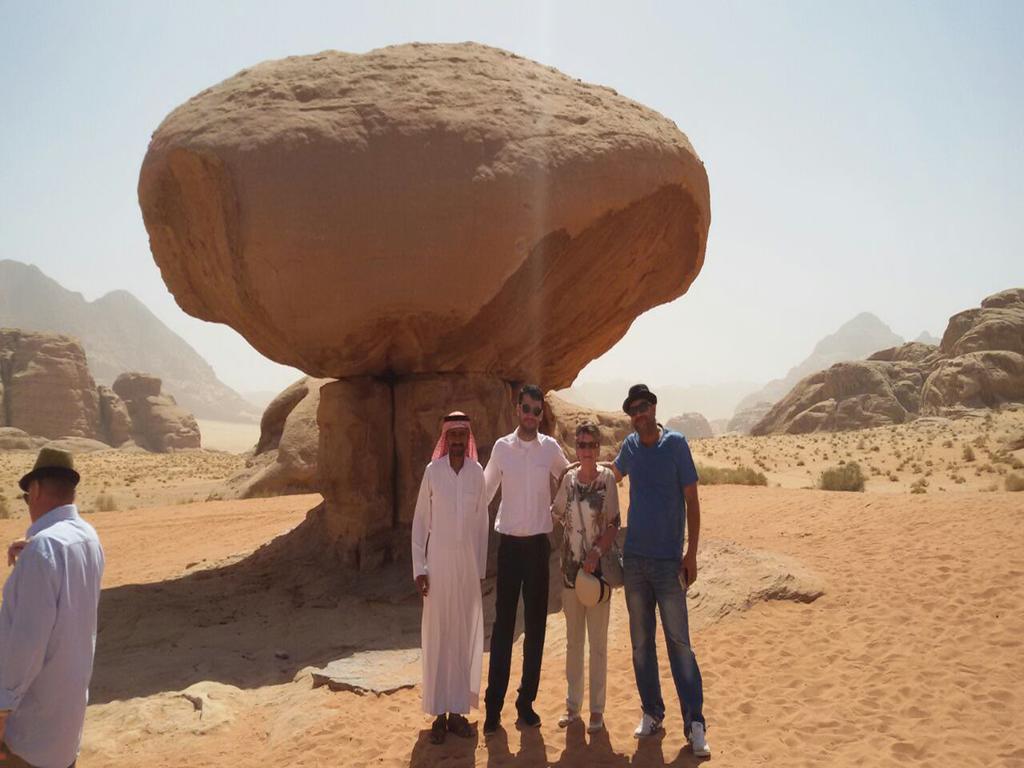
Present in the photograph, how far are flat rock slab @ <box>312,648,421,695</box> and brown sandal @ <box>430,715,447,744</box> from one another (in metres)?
0.91

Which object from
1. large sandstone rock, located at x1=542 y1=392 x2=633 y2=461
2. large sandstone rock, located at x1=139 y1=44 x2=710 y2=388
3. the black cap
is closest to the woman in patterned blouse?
the black cap

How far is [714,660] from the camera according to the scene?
5348 millimetres

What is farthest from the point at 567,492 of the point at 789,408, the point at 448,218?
the point at 789,408

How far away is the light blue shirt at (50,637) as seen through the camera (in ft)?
7.61

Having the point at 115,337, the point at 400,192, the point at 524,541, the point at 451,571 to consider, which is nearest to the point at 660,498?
the point at 524,541

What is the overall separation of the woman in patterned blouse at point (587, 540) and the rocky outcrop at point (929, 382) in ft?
101

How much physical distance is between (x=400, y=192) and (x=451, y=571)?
3.41 metres

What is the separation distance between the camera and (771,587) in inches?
253

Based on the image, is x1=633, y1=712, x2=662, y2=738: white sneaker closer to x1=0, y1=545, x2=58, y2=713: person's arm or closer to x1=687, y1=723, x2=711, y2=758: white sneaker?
x1=687, y1=723, x2=711, y2=758: white sneaker

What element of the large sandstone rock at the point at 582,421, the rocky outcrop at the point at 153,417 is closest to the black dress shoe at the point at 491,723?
the large sandstone rock at the point at 582,421

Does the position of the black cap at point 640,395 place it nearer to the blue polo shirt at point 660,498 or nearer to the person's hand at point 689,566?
the blue polo shirt at point 660,498

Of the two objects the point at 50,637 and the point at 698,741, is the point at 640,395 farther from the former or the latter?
the point at 50,637

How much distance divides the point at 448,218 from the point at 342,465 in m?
2.70

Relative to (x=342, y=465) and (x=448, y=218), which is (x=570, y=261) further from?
(x=342, y=465)
